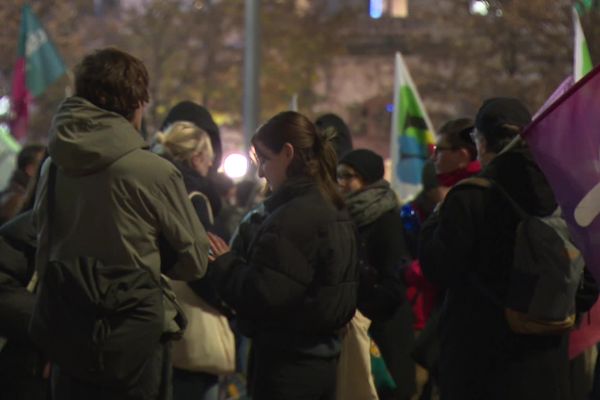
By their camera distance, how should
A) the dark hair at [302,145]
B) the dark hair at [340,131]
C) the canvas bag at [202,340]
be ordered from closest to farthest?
the dark hair at [302,145], the canvas bag at [202,340], the dark hair at [340,131]

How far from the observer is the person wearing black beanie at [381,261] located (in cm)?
703

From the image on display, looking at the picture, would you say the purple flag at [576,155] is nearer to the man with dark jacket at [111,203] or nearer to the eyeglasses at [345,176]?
the man with dark jacket at [111,203]

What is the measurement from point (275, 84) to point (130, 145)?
3629cm

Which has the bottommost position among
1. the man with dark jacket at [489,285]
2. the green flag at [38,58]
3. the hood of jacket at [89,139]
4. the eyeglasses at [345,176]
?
the man with dark jacket at [489,285]

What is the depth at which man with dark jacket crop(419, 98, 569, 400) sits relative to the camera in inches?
227

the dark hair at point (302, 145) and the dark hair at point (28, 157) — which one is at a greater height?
the dark hair at point (302, 145)

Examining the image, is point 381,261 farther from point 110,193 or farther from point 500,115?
point 110,193

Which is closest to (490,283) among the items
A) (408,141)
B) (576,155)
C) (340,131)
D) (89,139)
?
(576,155)

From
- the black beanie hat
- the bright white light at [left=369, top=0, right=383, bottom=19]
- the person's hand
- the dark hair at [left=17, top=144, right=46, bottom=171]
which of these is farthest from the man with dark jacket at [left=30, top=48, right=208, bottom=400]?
the bright white light at [left=369, top=0, right=383, bottom=19]

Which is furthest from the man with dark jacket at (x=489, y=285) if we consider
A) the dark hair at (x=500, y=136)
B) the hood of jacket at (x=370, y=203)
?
the hood of jacket at (x=370, y=203)

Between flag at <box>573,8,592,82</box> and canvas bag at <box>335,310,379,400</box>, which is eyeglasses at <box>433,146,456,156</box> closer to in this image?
canvas bag at <box>335,310,379,400</box>

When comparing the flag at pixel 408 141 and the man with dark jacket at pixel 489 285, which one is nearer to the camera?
the man with dark jacket at pixel 489 285

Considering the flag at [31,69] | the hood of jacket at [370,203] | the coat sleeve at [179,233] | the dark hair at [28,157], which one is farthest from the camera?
the flag at [31,69]

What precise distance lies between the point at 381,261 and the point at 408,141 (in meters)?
5.31
